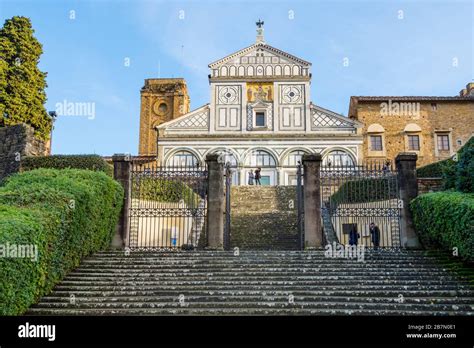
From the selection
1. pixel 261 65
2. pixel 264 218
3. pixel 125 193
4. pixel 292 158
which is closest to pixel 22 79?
pixel 125 193

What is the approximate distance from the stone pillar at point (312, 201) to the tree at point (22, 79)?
1701 centimetres

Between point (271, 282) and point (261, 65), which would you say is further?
point (261, 65)

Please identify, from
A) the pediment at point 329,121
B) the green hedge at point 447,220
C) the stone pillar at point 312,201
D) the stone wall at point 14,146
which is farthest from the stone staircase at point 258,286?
the pediment at point 329,121

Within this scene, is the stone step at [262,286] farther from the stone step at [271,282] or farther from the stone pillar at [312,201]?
the stone pillar at [312,201]

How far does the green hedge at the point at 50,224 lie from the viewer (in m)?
8.47

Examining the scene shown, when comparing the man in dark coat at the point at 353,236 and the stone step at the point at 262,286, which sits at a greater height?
the man in dark coat at the point at 353,236

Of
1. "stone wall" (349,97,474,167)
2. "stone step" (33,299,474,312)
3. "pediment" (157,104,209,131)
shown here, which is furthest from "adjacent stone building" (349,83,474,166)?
"stone step" (33,299,474,312)

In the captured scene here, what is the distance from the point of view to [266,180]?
34781 millimetres

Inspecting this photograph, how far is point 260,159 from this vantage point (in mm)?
35531

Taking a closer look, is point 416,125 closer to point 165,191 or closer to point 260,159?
point 260,159

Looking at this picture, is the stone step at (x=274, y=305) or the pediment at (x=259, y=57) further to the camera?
the pediment at (x=259, y=57)

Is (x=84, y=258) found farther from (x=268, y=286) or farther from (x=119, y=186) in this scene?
(x=268, y=286)

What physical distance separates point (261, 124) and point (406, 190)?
75.7 ft
